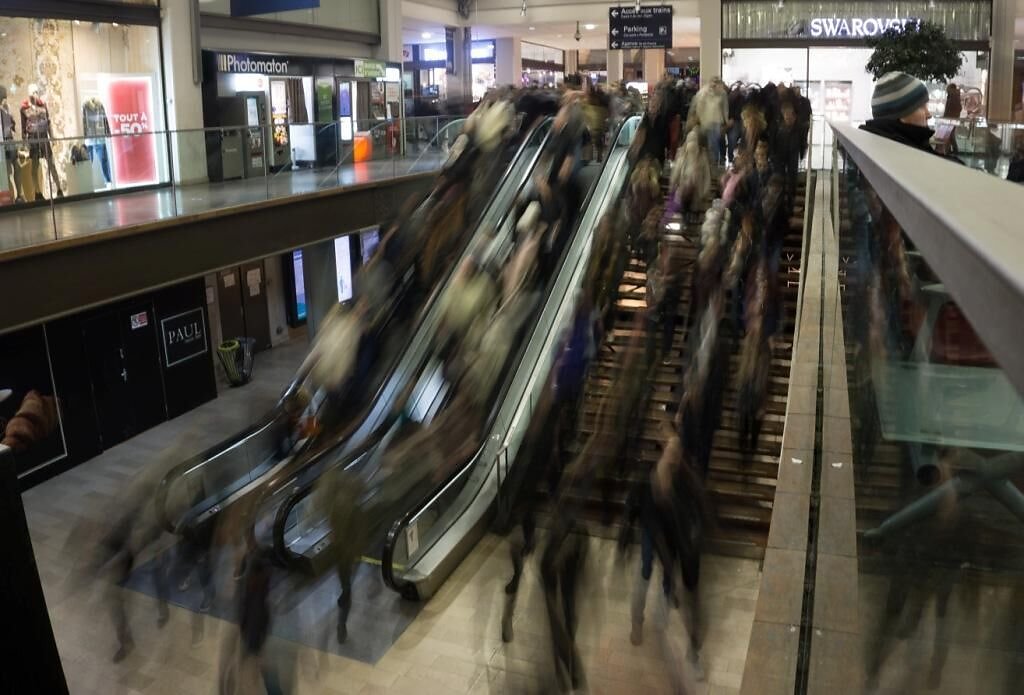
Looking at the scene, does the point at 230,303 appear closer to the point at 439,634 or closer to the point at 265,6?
the point at 265,6

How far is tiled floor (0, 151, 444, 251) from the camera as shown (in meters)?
8.34

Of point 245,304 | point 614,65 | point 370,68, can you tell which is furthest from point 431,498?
point 614,65

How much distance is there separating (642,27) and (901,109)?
19249 millimetres

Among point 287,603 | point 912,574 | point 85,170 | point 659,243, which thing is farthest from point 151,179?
point 912,574

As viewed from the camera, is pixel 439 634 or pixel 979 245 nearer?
pixel 979 245

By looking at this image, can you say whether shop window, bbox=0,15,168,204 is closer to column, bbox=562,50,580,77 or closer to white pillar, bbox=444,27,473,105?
white pillar, bbox=444,27,473,105

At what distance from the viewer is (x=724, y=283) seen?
23.3 ft

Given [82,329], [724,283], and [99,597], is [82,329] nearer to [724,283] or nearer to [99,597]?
[99,597]

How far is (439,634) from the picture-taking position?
290 inches

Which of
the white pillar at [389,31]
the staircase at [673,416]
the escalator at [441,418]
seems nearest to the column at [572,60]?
the white pillar at [389,31]

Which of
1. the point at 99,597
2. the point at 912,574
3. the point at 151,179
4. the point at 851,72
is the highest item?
the point at 851,72

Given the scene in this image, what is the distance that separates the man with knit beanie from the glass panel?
1889 mm

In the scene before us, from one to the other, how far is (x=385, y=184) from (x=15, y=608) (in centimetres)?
1245

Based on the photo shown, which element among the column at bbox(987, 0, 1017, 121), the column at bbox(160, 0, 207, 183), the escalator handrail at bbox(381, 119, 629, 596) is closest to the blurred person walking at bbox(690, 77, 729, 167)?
the escalator handrail at bbox(381, 119, 629, 596)
